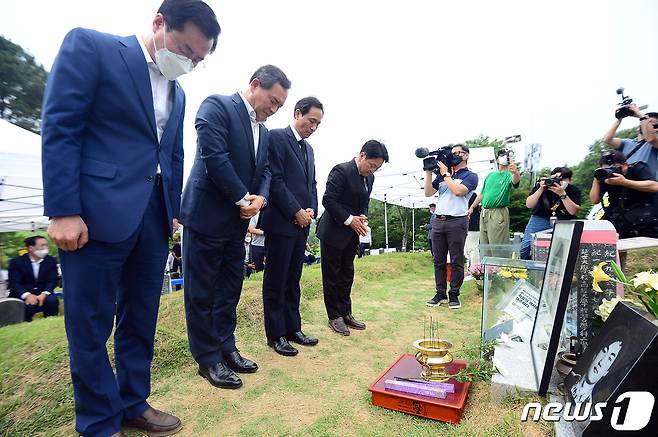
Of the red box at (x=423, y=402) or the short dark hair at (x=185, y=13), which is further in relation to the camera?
the red box at (x=423, y=402)

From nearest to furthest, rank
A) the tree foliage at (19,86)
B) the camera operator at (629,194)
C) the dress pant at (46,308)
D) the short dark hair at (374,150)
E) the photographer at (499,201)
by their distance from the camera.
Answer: the camera operator at (629,194), the short dark hair at (374,150), the dress pant at (46,308), the photographer at (499,201), the tree foliage at (19,86)

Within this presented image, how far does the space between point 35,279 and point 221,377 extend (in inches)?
172

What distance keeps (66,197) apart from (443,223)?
3.90m

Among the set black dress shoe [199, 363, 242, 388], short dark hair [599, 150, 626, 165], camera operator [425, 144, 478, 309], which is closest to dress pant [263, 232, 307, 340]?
black dress shoe [199, 363, 242, 388]

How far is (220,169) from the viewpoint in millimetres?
2072

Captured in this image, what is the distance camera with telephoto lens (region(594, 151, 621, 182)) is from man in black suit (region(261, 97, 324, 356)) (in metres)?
2.43

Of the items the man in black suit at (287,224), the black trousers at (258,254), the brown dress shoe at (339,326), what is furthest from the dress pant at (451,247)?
the black trousers at (258,254)

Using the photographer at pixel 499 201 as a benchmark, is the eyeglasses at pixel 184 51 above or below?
above

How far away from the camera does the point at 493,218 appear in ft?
17.6

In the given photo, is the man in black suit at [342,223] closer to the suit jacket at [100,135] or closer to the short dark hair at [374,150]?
the short dark hair at [374,150]

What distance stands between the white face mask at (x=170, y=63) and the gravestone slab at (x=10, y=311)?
146 inches

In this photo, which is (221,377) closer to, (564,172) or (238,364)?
(238,364)

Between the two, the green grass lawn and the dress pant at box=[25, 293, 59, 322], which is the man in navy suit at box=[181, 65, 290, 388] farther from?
the dress pant at box=[25, 293, 59, 322]

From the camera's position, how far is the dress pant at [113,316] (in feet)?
4.87
